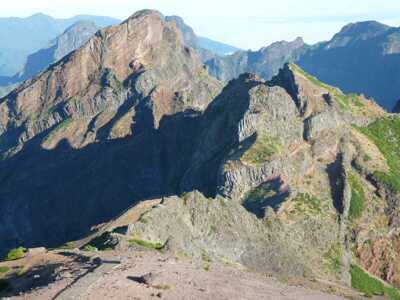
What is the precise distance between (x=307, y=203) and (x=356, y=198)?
1436cm

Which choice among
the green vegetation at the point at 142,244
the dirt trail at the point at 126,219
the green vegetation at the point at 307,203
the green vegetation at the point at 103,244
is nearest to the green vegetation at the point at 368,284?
the green vegetation at the point at 307,203

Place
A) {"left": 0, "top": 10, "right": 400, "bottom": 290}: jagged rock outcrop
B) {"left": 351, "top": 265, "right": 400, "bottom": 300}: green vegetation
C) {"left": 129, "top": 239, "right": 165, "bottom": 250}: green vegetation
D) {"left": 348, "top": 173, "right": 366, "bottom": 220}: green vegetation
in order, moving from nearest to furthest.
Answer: {"left": 129, "top": 239, "right": 165, "bottom": 250}: green vegetation, {"left": 0, "top": 10, "right": 400, "bottom": 290}: jagged rock outcrop, {"left": 351, "top": 265, "right": 400, "bottom": 300}: green vegetation, {"left": 348, "top": 173, "right": 366, "bottom": 220}: green vegetation

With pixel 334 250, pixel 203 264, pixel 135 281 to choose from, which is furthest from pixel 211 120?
pixel 135 281

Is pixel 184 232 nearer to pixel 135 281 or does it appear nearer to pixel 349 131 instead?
pixel 135 281

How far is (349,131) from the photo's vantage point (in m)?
157

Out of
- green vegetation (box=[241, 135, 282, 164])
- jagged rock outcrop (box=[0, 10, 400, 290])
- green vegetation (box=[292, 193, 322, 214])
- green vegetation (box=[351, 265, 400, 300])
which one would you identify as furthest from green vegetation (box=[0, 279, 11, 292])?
green vegetation (box=[241, 135, 282, 164])

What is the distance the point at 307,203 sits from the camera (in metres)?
132

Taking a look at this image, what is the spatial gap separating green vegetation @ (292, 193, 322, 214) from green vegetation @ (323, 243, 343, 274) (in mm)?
8432

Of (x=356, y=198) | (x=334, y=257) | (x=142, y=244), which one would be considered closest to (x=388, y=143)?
(x=356, y=198)

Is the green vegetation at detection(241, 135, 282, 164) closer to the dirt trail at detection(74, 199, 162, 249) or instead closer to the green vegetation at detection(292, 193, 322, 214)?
the green vegetation at detection(292, 193, 322, 214)

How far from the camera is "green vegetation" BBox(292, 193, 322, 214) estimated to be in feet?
426

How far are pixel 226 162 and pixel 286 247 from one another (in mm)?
30168

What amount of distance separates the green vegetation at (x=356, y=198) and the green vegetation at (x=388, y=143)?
17.0 ft

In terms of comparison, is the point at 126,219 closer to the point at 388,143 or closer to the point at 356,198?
the point at 356,198
